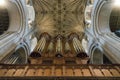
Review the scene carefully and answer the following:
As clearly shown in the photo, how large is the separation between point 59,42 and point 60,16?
4387 millimetres

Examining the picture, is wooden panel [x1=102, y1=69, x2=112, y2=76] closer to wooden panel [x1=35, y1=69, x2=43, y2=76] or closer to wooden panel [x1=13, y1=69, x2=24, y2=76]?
wooden panel [x1=35, y1=69, x2=43, y2=76]

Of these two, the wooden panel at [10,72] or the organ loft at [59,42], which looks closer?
the wooden panel at [10,72]

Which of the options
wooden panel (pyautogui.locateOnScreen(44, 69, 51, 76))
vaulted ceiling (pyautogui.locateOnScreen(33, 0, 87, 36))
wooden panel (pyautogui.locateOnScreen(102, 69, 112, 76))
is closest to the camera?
wooden panel (pyautogui.locateOnScreen(102, 69, 112, 76))

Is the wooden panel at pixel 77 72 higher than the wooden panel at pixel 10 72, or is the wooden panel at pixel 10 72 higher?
the wooden panel at pixel 10 72

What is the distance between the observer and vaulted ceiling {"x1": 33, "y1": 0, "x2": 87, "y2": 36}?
60.4ft

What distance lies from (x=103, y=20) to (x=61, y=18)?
7197 millimetres

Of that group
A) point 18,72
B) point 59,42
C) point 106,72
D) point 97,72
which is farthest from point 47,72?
point 59,42

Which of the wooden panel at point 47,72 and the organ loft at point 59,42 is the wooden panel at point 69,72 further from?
the wooden panel at point 47,72

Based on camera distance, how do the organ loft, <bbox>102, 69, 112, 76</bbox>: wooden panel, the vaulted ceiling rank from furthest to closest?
the vaulted ceiling < the organ loft < <bbox>102, 69, 112, 76</bbox>: wooden panel

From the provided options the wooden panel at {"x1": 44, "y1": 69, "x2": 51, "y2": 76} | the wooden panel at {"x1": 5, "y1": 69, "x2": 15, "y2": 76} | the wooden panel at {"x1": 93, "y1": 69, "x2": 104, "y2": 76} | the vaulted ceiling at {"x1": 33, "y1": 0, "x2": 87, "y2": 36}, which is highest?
the vaulted ceiling at {"x1": 33, "y1": 0, "x2": 87, "y2": 36}

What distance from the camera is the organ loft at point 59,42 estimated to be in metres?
7.63

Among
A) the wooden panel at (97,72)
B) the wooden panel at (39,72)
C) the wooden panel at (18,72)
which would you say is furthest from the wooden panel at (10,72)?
the wooden panel at (97,72)

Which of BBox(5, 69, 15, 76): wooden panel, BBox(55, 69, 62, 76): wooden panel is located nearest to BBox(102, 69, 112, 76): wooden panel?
BBox(55, 69, 62, 76): wooden panel

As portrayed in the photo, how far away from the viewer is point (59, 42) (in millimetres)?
Result: 16094
